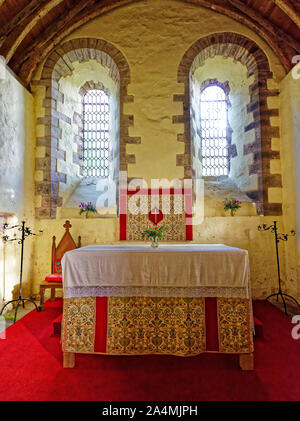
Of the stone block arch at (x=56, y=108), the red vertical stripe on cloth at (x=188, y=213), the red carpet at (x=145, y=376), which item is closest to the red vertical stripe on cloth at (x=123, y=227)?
the stone block arch at (x=56, y=108)

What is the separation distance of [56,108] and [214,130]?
139 inches

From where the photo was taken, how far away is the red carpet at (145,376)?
195cm

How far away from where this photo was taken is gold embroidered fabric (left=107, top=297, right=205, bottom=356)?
7.98 feet

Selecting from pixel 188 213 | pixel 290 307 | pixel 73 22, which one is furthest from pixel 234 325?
pixel 73 22

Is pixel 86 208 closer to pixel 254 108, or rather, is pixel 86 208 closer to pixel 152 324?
pixel 152 324

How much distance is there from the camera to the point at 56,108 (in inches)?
203

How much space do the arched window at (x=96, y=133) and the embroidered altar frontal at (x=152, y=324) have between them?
3859 mm

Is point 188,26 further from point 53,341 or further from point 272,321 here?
point 53,341

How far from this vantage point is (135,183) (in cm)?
484

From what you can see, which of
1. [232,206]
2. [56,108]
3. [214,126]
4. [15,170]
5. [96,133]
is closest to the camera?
[15,170]

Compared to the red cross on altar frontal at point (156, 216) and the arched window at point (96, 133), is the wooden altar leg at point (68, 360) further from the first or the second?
the arched window at point (96, 133)

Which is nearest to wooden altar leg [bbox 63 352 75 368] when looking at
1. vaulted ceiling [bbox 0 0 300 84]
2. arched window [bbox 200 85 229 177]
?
arched window [bbox 200 85 229 177]

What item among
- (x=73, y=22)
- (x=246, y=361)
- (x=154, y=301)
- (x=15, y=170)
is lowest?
(x=246, y=361)

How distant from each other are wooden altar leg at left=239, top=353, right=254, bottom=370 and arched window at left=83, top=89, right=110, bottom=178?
456 cm
